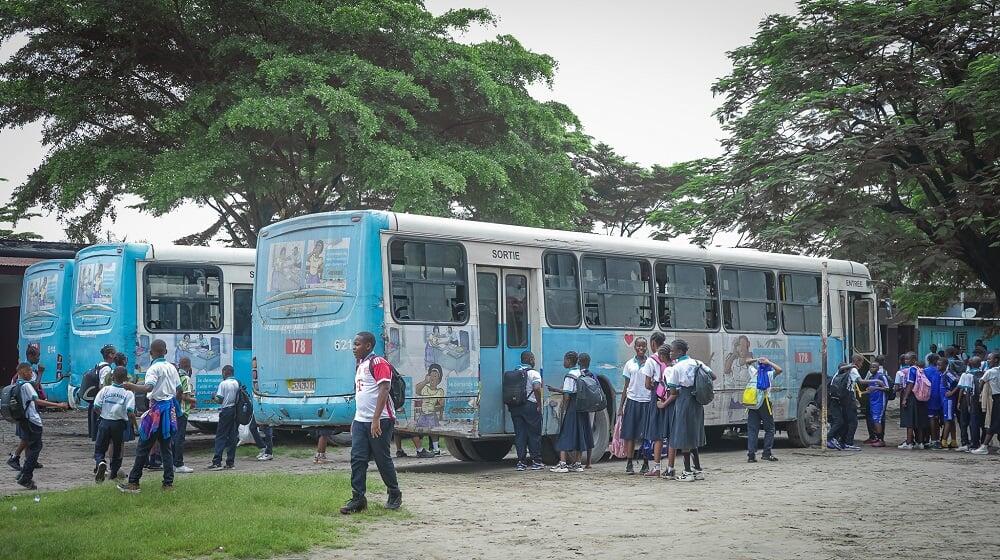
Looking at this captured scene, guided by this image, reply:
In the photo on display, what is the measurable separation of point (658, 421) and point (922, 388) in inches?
271

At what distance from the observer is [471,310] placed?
1548 cm

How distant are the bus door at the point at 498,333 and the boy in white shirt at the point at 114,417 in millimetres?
4553

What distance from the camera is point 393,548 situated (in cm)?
938

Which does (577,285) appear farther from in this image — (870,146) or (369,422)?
(870,146)

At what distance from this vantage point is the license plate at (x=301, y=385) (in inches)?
586

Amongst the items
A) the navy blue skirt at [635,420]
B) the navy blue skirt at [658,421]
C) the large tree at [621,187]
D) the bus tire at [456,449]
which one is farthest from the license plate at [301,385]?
the large tree at [621,187]

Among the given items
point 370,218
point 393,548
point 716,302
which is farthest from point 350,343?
point 716,302

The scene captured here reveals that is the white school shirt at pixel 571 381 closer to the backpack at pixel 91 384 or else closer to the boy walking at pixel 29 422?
the boy walking at pixel 29 422

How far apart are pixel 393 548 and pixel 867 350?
1519 centimetres

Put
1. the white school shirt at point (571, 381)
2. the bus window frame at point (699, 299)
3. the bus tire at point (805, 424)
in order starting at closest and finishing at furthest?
the white school shirt at point (571, 381)
the bus window frame at point (699, 299)
the bus tire at point (805, 424)

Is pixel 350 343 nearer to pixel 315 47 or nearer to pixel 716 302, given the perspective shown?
pixel 716 302

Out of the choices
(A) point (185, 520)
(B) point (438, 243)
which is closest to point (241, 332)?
(B) point (438, 243)

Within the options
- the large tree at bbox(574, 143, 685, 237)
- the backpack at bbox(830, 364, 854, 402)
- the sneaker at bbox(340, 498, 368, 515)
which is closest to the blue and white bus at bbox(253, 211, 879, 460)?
the backpack at bbox(830, 364, 854, 402)

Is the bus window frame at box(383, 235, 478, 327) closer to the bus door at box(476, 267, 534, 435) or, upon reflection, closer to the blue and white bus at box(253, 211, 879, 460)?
the blue and white bus at box(253, 211, 879, 460)
